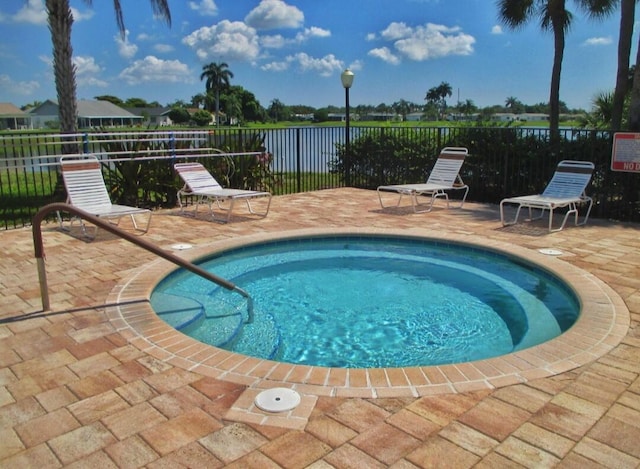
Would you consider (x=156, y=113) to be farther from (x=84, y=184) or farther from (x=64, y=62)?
(x=84, y=184)

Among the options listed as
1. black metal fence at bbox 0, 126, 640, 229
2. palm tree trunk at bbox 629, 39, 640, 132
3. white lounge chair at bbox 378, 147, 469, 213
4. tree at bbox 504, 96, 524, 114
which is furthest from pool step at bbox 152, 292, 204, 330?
tree at bbox 504, 96, 524, 114

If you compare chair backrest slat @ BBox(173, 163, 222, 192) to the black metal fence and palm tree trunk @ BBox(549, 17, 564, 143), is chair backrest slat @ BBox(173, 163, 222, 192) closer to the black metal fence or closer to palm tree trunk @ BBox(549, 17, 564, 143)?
the black metal fence

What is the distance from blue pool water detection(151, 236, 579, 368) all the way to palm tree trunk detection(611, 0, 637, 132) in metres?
6.13

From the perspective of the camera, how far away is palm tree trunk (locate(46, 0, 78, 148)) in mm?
10375

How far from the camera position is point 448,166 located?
9.95m

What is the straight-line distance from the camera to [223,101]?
97.1m

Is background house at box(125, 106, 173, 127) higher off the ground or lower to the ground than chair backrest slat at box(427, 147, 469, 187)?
higher

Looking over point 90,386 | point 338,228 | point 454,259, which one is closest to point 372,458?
point 90,386

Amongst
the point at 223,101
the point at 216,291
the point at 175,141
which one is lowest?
the point at 216,291

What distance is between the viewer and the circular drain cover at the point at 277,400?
2834 millimetres

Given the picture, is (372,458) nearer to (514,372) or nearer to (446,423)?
(446,423)

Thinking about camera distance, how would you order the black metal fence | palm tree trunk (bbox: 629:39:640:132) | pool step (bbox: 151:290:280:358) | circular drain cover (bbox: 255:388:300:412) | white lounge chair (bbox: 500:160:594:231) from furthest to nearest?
1. palm tree trunk (bbox: 629:39:640:132)
2. the black metal fence
3. white lounge chair (bbox: 500:160:594:231)
4. pool step (bbox: 151:290:280:358)
5. circular drain cover (bbox: 255:388:300:412)

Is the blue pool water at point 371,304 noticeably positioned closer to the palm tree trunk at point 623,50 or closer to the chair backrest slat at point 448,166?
the chair backrest slat at point 448,166

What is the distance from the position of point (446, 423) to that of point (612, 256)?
4.42 m
